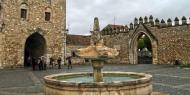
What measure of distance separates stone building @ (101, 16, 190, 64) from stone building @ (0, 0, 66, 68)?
7208 mm

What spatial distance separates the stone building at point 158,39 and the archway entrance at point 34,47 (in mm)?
8978

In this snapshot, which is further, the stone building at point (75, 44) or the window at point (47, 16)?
the stone building at point (75, 44)

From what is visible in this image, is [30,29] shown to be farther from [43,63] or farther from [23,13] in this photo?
[43,63]

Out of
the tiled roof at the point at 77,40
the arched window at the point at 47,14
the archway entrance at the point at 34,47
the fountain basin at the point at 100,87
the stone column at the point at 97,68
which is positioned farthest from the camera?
the tiled roof at the point at 77,40

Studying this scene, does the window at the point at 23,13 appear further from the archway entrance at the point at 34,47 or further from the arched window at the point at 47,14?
the arched window at the point at 47,14

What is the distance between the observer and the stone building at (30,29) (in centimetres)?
2461

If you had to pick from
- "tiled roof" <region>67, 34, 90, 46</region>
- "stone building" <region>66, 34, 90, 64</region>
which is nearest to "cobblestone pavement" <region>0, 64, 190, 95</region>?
"stone building" <region>66, 34, 90, 64</region>

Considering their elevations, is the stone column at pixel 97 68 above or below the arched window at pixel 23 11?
below

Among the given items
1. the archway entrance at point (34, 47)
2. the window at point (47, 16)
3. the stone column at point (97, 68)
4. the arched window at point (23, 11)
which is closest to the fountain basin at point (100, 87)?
the stone column at point (97, 68)

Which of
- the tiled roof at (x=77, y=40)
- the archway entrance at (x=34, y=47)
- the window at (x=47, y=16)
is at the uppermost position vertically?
the window at (x=47, y=16)

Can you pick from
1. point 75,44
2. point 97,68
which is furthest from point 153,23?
point 97,68

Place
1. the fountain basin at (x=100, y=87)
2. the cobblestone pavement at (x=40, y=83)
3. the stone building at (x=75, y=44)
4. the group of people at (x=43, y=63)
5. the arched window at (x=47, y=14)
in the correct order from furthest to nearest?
1. the stone building at (x=75, y=44)
2. the arched window at (x=47, y=14)
3. the group of people at (x=43, y=63)
4. the cobblestone pavement at (x=40, y=83)
5. the fountain basin at (x=100, y=87)

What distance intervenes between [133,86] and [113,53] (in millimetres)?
1103

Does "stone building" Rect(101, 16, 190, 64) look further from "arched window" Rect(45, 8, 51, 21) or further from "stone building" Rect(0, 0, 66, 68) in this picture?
"arched window" Rect(45, 8, 51, 21)
